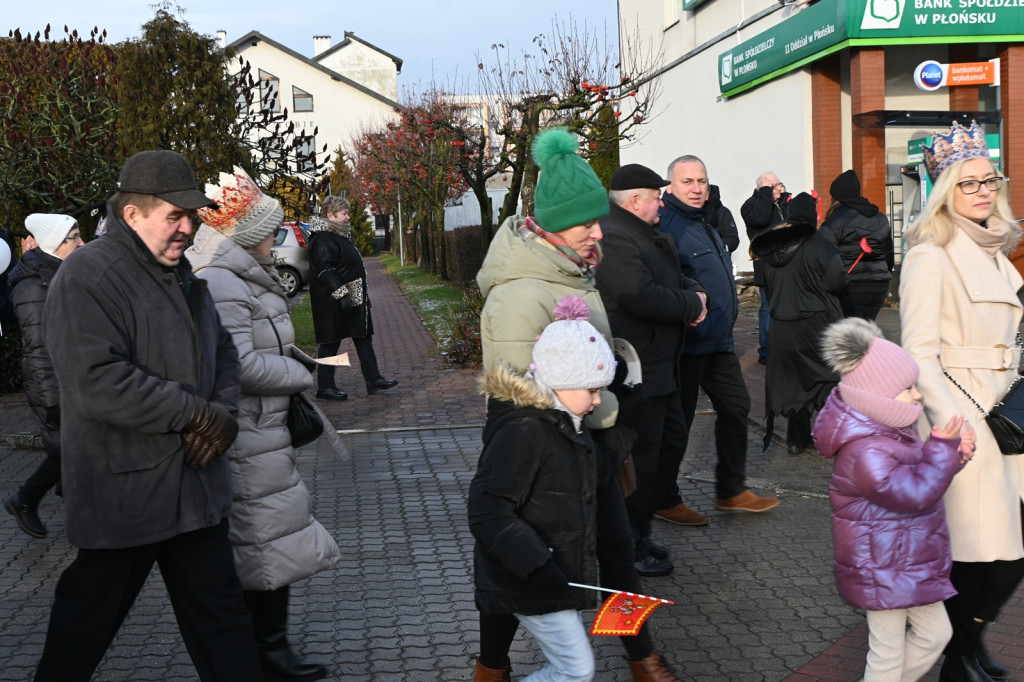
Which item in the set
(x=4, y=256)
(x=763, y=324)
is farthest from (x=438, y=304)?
(x=4, y=256)

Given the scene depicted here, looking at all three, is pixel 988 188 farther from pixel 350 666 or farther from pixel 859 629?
pixel 350 666

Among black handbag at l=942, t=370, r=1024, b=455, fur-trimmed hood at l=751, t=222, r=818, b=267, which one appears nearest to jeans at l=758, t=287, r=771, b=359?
fur-trimmed hood at l=751, t=222, r=818, b=267

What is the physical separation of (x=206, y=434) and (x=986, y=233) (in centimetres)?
278

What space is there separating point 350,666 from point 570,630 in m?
1.41

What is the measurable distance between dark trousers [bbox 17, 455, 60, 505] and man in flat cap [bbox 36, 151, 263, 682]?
3.43m

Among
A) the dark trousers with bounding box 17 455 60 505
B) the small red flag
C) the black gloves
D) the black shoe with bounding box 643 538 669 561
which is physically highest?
the black gloves

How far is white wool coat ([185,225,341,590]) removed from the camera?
13.7 feet

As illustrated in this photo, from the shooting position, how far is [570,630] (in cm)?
351

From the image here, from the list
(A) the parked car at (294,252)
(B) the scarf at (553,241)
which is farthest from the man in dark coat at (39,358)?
(A) the parked car at (294,252)

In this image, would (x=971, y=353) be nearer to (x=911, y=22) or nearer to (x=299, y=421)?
(x=299, y=421)

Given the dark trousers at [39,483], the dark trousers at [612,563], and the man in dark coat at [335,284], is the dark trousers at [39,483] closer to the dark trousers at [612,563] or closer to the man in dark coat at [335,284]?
the dark trousers at [612,563]

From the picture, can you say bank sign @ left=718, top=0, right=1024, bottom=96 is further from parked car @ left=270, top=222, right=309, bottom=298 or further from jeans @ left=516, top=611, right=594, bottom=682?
jeans @ left=516, top=611, right=594, bottom=682

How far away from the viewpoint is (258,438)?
4.24 metres

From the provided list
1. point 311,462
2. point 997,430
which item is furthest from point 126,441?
point 311,462
